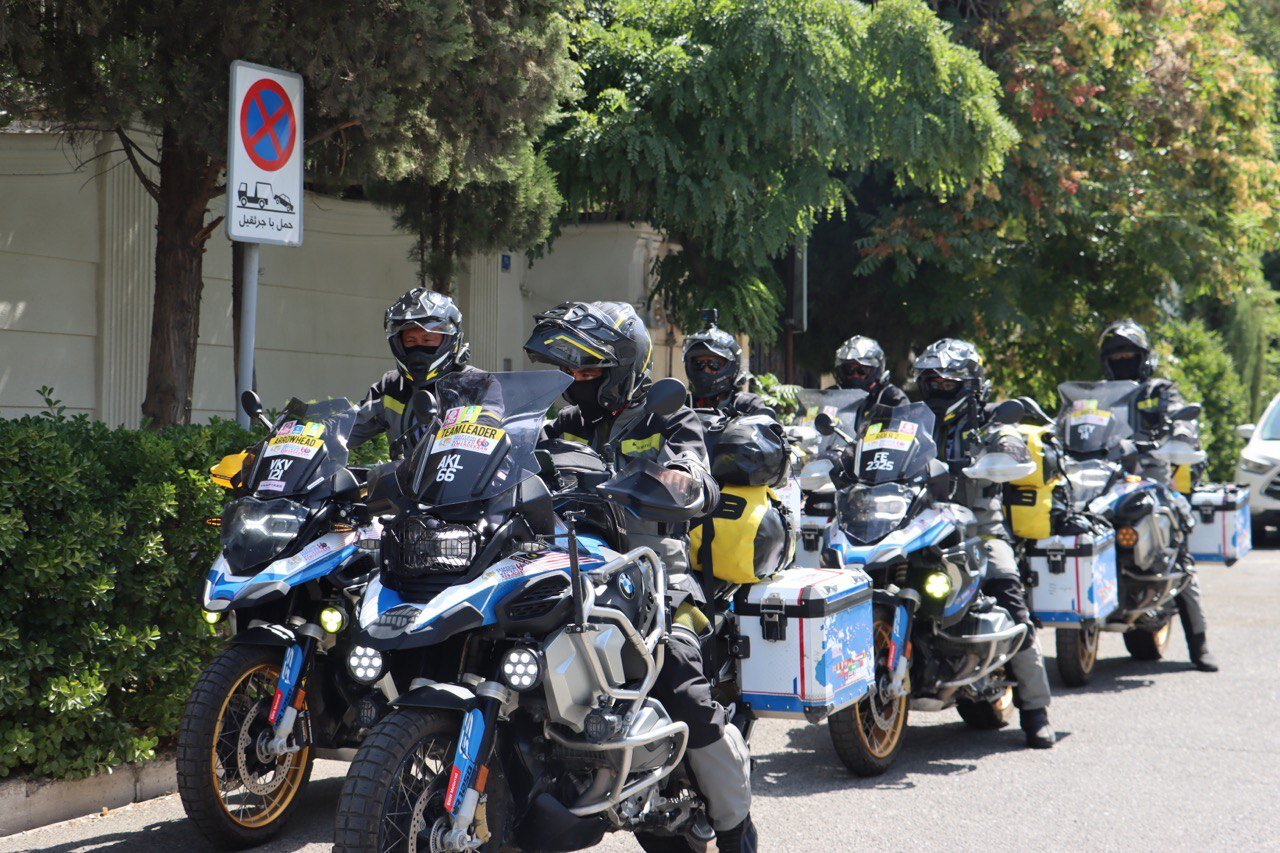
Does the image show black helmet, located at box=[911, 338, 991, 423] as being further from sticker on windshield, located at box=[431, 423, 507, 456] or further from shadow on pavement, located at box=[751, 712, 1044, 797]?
sticker on windshield, located at box=[431, 423, 507, 456]

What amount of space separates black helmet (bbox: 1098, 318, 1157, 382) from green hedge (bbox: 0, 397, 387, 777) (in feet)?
23.4

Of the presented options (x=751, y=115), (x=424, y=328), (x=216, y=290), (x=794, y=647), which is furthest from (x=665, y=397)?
(x=216, y=290)

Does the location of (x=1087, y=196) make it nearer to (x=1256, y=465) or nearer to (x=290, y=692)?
(x=1256, y=465)

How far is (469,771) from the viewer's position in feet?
12.4

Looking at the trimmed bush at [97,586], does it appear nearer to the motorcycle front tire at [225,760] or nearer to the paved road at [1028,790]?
the paved road at [1028,790]

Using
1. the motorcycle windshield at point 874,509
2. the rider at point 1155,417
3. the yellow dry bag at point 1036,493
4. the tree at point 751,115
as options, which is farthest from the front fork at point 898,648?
the tree at point 751,115

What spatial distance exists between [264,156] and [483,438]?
301 cm

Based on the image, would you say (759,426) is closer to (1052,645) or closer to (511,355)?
(1052,645)

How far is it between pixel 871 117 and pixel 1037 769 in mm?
6533

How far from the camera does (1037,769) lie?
23.1 ft

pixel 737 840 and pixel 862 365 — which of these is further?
pixel 862 365

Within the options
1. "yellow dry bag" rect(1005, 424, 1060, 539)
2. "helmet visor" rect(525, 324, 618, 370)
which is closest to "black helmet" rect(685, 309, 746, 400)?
"yellow dry bag" rect(1005, 424, 1060, 539)

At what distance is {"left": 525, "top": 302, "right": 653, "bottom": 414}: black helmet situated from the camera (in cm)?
464

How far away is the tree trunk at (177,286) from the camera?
8211 mm
